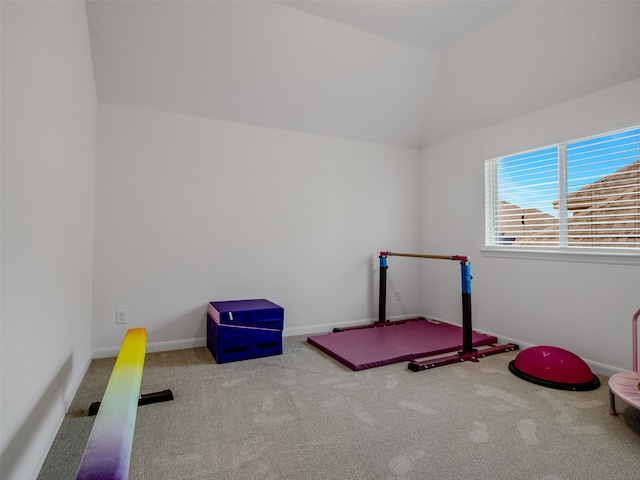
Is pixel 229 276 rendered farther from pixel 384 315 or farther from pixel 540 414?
pixel 540 414

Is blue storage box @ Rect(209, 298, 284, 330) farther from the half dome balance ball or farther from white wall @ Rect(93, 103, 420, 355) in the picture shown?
the half dome balance ball

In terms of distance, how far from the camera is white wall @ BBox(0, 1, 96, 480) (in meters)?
1.31

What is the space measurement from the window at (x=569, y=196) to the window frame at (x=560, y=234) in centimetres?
1

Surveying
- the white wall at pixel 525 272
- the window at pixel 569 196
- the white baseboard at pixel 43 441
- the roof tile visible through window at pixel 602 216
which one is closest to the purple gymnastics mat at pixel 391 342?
the white wall at pixel 525 272

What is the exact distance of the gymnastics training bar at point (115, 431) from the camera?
0.88 m

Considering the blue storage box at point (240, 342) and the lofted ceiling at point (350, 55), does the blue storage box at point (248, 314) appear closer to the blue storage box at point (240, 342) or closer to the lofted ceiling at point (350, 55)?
the blue storage box at point (240, 342)

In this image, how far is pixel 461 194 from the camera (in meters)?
4.39

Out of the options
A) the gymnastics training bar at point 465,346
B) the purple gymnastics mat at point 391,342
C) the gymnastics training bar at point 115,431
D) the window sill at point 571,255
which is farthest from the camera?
the purple gymnastics mat at point 391,342

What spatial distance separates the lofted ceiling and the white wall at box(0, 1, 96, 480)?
2.01 ft

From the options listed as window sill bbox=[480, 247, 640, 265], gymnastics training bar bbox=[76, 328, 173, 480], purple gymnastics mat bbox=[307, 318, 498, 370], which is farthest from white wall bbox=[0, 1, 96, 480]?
window sill bbox=[480, 247, 640, 265]

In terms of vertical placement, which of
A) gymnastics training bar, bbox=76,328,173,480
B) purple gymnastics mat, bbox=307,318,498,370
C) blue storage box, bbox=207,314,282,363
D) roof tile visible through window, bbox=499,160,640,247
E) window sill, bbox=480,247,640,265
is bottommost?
purple gymnastics mat, bbox=307,318,498,370

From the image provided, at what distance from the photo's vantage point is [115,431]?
1063 mm

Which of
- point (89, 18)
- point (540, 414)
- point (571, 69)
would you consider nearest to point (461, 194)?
point (571, 69)

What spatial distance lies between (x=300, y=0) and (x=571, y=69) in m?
2.45
